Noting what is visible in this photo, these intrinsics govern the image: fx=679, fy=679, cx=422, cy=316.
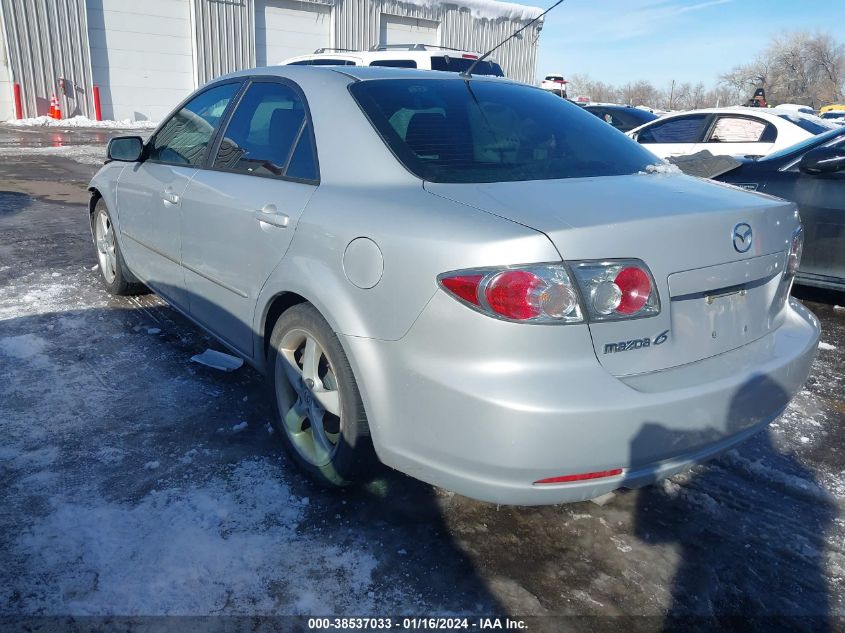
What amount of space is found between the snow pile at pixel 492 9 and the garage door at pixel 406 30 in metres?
0.77

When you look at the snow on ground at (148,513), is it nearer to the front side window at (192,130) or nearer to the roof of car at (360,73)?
the front side window at (192,130)

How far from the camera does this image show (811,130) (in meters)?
7.71

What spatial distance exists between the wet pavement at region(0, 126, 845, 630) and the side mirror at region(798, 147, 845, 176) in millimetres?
1952

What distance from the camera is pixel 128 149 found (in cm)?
A: 416

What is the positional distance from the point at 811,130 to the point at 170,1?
19511mm

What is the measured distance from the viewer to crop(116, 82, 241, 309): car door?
358cm

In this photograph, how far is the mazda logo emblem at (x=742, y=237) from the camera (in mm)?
2229

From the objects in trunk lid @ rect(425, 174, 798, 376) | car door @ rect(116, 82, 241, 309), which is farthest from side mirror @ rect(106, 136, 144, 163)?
trunk lid @ rect(425, 174, 798, 376)

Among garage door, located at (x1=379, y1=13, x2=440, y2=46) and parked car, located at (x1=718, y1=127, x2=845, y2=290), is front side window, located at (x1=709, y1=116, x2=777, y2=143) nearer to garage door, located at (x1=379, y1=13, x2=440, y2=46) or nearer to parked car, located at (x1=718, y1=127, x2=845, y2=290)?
parked car, located at (x1=718, y1=127, x2=845, y2=290)

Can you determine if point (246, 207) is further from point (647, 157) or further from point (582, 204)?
point (647, 157)

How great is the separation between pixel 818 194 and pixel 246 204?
13.6 ft

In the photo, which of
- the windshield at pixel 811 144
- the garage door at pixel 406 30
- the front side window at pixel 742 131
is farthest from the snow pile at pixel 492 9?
the windshield at pixel 811 144

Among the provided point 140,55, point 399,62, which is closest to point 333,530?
point 399,62

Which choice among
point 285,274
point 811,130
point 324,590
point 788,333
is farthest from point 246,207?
point 811,130
